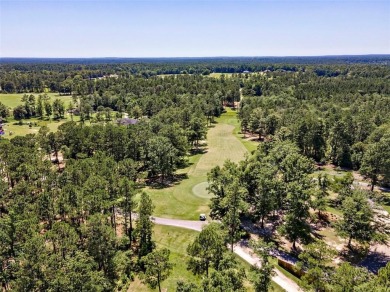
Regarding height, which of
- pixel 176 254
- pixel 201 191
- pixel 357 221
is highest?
pixel 357 221

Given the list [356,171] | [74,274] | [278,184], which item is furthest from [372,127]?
[74,274]

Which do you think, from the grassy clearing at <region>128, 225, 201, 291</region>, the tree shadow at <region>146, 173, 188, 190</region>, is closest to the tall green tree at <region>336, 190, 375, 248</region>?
the grassy clearing at <region>128, 225, 201, 291</region>

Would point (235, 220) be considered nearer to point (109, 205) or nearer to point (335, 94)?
point (109, 205)

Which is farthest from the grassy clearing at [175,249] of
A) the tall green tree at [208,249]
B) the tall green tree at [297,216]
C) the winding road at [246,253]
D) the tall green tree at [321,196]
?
the tall green tree at [321,196]

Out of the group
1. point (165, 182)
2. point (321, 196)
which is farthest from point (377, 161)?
point (165, 182)

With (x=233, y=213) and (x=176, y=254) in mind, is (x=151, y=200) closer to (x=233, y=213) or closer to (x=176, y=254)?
(x=176, y=254)
